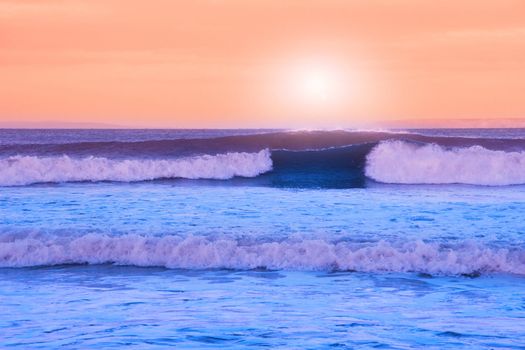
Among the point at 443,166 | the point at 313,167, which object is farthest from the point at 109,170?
the point at 443,166

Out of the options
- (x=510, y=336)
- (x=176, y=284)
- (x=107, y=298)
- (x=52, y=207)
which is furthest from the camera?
(x=52, y=207)

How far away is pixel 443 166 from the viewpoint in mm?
20219

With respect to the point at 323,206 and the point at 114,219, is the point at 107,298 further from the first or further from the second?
the point at 323,206

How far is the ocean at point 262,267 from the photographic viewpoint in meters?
5.75

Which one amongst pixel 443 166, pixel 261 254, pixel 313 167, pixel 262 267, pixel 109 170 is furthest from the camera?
pixel 313 167

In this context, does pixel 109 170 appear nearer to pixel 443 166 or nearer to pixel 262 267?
pixel 443 166

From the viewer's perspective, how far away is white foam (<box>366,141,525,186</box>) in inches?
771

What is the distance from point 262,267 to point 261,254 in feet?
0.91

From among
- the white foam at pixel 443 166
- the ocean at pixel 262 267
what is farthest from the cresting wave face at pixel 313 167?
the ocean at pixel 262 267

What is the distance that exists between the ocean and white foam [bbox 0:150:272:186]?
1643mm

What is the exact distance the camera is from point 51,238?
9836 millimetres

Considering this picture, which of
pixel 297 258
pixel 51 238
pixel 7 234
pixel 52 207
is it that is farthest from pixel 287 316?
pixel 52 207

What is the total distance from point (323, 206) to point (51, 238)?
507cm

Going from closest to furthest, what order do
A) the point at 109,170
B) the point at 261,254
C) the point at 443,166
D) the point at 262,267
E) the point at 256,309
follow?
the point at 256,309 < the point at 262,267 < the point at 261,254 < the point at 109,170 < the point at 443,166
